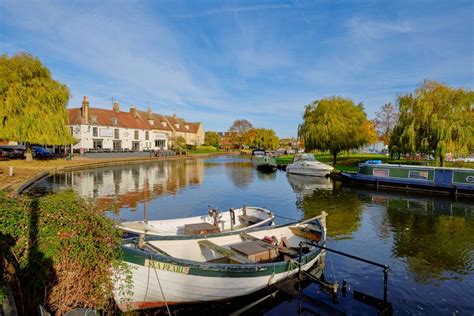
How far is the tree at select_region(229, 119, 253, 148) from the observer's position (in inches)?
5251

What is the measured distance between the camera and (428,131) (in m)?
34.0

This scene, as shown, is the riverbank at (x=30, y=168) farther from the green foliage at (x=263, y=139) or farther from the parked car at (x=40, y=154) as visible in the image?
the green foliage at (x=263, y=139)

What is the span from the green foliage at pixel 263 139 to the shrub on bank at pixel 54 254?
118159mm

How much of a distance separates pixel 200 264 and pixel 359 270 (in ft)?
23.2

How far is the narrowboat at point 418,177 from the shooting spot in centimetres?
2825

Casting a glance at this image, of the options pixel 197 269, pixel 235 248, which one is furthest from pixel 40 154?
pixel 197 269

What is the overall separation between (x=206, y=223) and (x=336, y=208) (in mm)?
13609

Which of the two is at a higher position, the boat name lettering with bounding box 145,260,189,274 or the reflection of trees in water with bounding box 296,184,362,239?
the boat name lettering with bounding box 145,260,189,274

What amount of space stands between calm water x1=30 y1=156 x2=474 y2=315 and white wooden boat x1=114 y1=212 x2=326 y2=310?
918mm

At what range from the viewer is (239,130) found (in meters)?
137

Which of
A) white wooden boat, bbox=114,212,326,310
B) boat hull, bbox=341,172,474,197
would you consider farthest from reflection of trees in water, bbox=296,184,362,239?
white wooden boat, bbox=114,212,326,310

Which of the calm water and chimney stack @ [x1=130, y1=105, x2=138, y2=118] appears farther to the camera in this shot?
chimney stack @ [x1=130, y1=105, x2=138, y2=118]

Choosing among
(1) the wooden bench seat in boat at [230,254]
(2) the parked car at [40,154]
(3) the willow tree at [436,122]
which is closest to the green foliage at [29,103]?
(2) the parked car at [40,154]

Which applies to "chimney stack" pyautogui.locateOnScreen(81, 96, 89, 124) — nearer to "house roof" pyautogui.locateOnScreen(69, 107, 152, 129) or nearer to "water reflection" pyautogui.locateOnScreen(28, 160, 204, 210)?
"house roof" pyautogui.locateOnScreen(69, 107, 152, 129)
